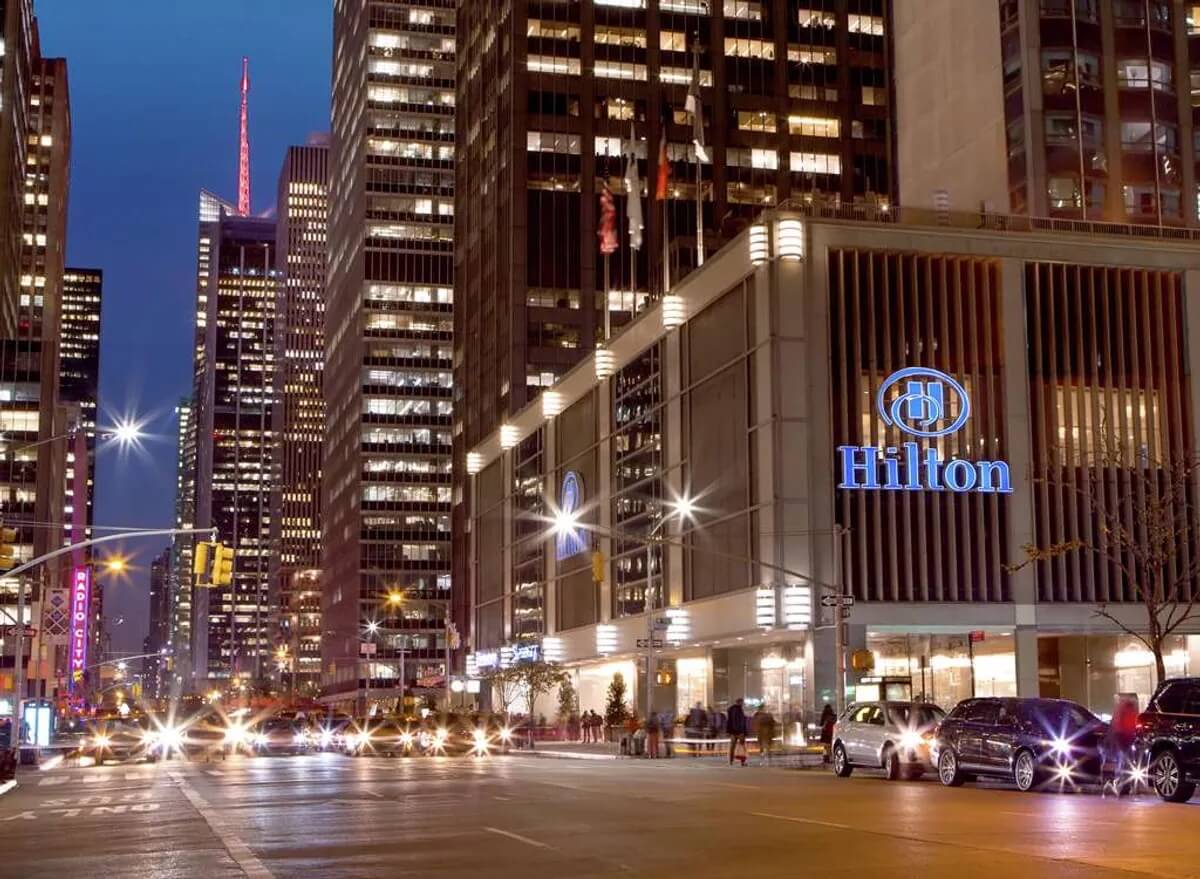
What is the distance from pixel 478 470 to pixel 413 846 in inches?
3736

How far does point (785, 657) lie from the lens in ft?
208

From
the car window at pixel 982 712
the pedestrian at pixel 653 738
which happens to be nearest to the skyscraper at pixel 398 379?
the pedestrian at pixel 653 738

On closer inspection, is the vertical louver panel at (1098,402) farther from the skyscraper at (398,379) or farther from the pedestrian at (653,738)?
the skyscraper at (398,379)

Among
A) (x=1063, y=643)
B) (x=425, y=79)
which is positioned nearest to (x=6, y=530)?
(x=1063, y=643)

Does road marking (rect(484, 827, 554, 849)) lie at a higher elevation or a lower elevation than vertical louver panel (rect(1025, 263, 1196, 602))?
lower

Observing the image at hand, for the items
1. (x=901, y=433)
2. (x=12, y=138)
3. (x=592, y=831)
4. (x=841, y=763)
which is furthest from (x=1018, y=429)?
(x=12, y=138)

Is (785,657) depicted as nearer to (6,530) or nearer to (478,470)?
(6,530)

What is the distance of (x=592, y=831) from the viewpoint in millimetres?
19312

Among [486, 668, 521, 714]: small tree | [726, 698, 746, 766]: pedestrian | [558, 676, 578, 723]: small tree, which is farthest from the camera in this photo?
[486, 668, 521, 714]: small tree

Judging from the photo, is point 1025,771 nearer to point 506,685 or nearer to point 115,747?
point 115,747

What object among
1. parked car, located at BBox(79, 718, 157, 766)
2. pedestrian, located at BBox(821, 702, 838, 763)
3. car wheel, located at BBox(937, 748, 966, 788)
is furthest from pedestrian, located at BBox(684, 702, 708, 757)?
car wheel, located at BBox(937, 748, 966, 788)

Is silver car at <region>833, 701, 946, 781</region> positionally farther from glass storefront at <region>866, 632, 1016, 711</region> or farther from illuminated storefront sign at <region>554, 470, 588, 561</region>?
illuminated storefront sign at <region>554, 470, 588, 561</region>

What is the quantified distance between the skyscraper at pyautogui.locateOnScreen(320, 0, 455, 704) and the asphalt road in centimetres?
15388

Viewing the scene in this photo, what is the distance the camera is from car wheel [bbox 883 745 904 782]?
33594 mm
